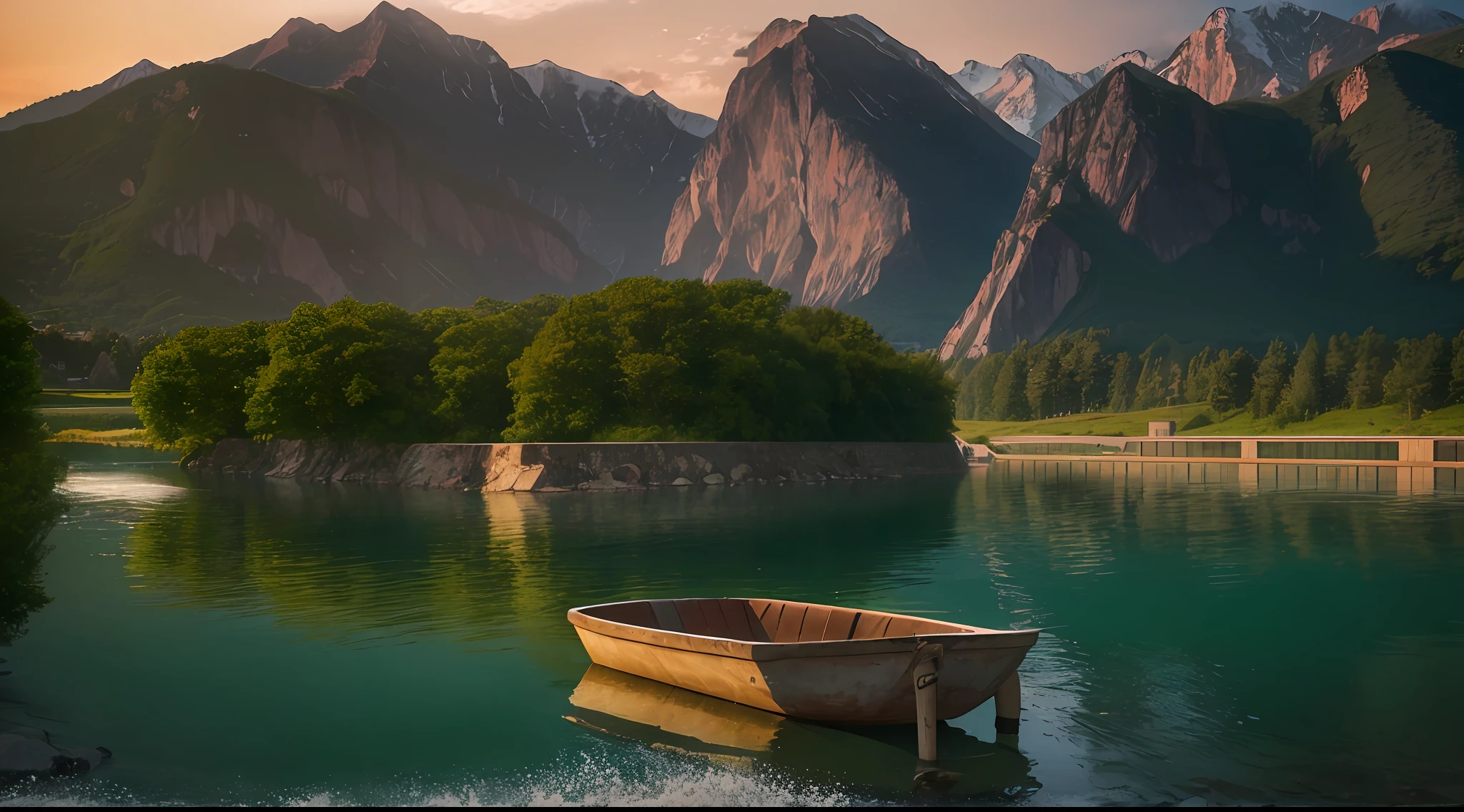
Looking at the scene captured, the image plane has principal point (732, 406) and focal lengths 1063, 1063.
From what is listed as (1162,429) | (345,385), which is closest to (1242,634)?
(345,385)

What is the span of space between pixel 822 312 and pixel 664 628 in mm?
119761

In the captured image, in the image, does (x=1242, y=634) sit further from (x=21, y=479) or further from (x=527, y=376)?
(x=527, y=376)

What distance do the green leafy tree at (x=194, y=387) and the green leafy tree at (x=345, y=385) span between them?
13065mm

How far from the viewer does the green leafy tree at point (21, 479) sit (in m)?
21.3

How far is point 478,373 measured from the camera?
109000 millimetres

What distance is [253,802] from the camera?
15680 millimetres

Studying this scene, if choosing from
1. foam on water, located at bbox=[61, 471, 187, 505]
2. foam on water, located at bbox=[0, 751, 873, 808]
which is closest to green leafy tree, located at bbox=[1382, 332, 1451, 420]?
foam on water, located at bbox=[61, 471, 187, 505]

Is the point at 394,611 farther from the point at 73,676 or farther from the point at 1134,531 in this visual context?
the point at 1134,531

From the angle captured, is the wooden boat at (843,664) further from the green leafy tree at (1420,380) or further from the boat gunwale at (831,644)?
the green leafy tree at (1420,380)

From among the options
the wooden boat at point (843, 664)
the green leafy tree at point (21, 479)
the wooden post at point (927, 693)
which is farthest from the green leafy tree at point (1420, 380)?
the green leafy tree at point (21, 479)

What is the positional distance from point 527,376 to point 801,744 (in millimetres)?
87310

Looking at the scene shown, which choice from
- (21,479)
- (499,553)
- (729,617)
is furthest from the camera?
(499,553)

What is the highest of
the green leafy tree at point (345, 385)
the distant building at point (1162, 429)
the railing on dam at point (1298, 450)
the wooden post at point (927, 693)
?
the green leafy tree at point (345, 385)

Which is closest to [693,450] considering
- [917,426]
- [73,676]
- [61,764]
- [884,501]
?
[884,501]
